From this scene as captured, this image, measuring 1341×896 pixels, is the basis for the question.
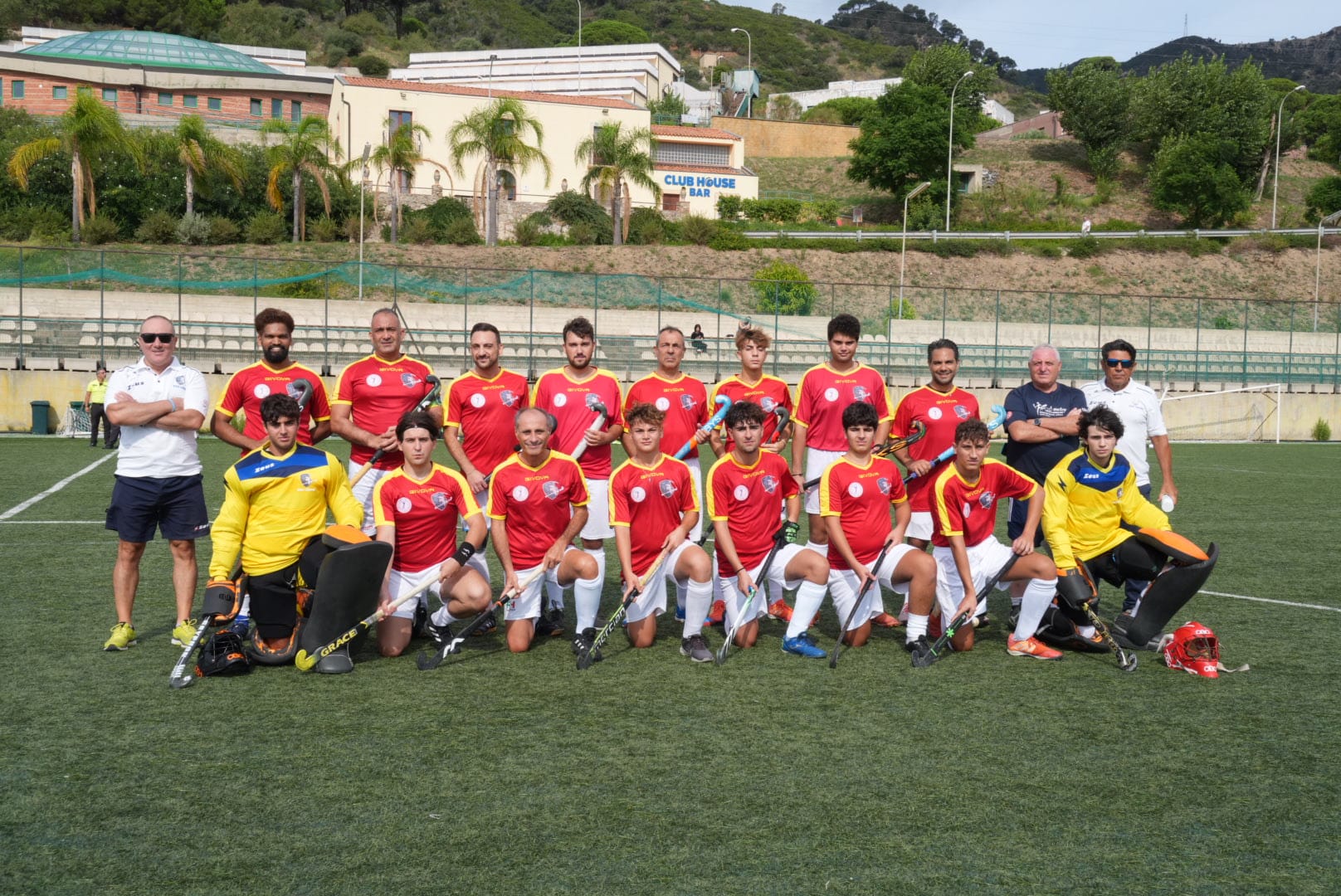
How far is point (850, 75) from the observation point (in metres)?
164

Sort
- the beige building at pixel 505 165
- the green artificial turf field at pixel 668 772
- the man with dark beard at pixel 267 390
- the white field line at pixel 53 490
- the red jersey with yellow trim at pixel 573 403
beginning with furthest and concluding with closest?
the beige building at pixel 505 165 → the white field line at pixel 53 490 → the red jersey with yellow trim at pixel 573 403 → the man with dark beard at pixel 267 390 → the green artificial turf field at pixel 668 772

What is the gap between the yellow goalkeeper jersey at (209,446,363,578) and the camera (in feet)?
20.4

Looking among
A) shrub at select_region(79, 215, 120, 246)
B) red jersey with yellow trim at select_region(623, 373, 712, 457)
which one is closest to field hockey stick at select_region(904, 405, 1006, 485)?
red jersey with yellow trim at select_region(623, 373, 712, 457)

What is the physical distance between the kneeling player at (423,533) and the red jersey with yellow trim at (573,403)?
127cm

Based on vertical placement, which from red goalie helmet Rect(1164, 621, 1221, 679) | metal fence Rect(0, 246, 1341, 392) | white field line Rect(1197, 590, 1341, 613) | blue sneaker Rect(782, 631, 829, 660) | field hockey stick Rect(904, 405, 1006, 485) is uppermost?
metal fence Rect(0, 246, 1341, 392)

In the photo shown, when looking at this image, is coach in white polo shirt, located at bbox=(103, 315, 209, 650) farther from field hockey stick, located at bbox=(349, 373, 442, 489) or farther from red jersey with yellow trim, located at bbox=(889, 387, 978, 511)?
red jersey with yellow trim, located at bbox=(889, 387, 978, 511)

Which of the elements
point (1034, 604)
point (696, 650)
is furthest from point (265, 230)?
point (1034, 604)

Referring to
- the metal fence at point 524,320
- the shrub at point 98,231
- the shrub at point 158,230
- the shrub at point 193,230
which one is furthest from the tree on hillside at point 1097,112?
the shrub at point 98,231

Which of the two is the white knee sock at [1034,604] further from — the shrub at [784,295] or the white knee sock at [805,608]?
the shrub at [784,295]

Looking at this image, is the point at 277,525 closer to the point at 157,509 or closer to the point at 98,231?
the point at 157,509

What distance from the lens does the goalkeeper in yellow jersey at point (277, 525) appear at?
622cm

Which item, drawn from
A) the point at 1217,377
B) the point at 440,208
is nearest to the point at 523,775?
the point at 1217,377

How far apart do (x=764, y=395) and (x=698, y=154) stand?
6145 centimetres

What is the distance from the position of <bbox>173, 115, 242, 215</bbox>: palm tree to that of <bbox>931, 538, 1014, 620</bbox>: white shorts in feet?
149
